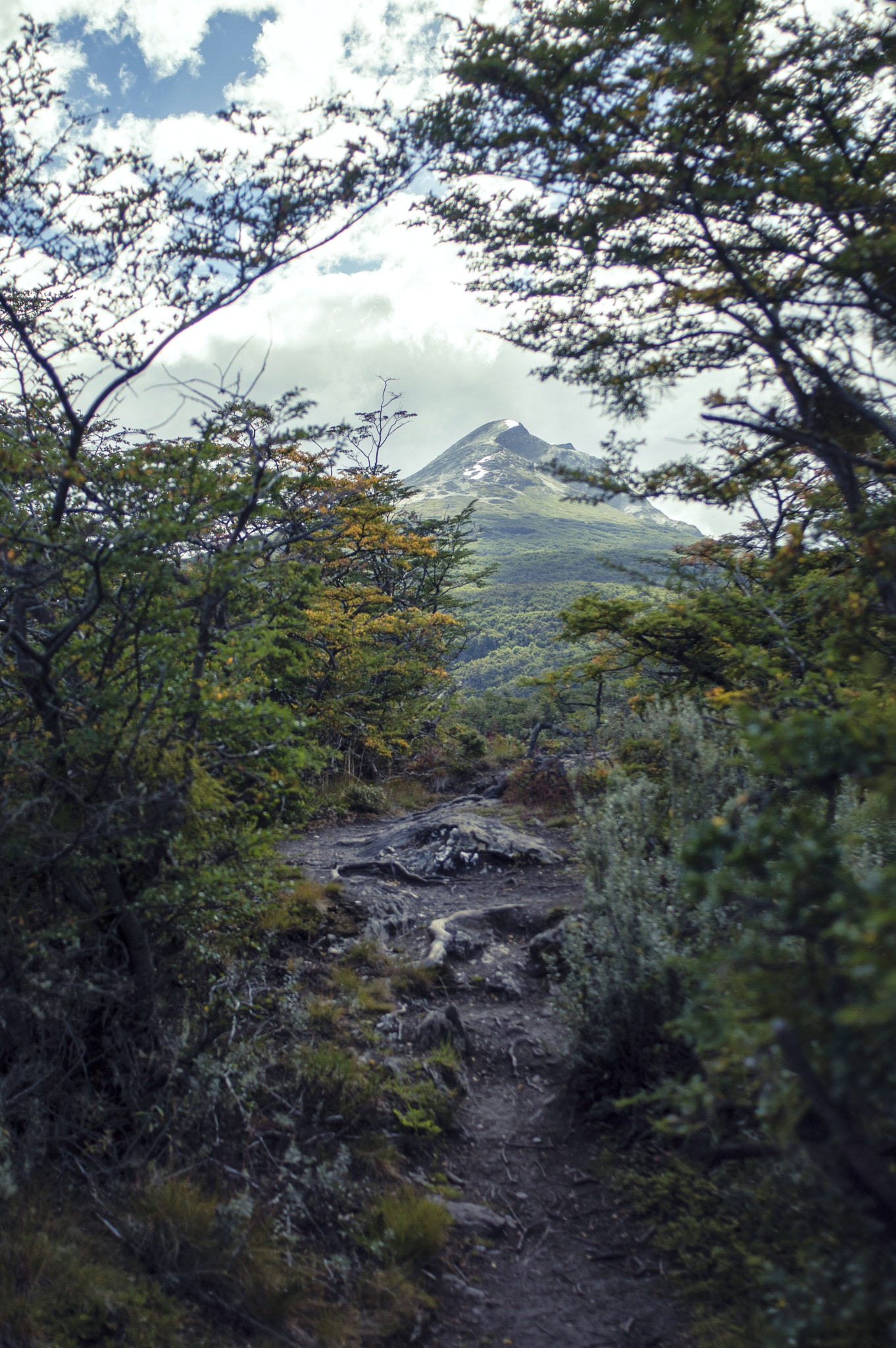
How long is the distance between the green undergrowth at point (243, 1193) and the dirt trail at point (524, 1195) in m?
0.20

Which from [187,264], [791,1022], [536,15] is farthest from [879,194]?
[791,1022]

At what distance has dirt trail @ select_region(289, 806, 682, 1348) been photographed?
2.68 m

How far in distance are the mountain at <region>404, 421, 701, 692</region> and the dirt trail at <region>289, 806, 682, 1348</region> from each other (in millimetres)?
3240

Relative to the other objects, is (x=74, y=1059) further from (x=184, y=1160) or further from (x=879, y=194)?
→ (x=879, y=194)

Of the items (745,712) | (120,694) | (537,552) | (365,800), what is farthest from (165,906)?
(537,552)

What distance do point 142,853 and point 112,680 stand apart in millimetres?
889

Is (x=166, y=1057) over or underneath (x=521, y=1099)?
over

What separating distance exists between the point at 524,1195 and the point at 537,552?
411 ft

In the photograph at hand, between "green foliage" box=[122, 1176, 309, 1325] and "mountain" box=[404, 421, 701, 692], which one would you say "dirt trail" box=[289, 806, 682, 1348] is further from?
"mountain" box=[404, 421, 701, 692]

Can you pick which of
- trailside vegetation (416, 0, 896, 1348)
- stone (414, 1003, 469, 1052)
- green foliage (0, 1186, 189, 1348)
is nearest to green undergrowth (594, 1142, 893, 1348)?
trailside vegetation (416, 0, 896, 1348)

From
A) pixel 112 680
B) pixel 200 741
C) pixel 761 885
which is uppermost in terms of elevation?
pixel 112 680

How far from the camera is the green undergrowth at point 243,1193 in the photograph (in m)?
2.30

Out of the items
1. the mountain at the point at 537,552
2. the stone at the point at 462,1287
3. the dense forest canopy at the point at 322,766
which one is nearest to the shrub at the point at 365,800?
the mountain at the point at 537,552

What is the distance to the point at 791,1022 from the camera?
4.77ft
